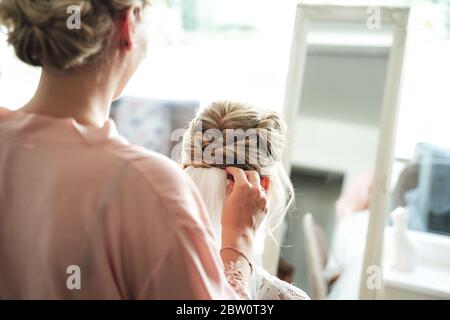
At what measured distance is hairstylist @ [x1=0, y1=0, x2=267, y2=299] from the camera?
59 cm

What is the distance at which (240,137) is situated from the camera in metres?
1.04

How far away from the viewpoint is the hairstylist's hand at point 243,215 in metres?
0.80

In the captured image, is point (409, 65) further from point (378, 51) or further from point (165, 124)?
point (165, 124)

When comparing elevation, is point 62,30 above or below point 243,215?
above

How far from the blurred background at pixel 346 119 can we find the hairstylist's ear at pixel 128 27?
1256 mm

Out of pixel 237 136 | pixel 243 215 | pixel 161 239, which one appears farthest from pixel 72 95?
pixel 237 136

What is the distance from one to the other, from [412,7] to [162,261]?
1.70 meters

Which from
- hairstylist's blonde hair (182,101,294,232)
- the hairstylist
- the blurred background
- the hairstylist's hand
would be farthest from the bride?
the blurred background

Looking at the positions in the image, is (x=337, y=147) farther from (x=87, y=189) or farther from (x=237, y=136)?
(x=87, y=189)

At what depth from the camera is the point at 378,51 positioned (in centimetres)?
195

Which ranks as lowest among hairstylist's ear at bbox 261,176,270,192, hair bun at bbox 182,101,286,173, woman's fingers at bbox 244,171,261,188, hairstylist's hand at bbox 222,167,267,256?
hairstylist's hand at bbox 222,167,267,256

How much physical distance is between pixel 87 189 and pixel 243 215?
1.03 feet

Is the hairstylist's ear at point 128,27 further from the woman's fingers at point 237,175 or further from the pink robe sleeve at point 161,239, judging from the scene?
the woman's fingers at point 237,175

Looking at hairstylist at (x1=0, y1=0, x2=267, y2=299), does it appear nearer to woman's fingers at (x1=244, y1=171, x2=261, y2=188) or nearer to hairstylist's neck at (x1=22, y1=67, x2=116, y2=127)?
hairstylist's neck at (x1=22, y1=67, x2=116, y2=127)
